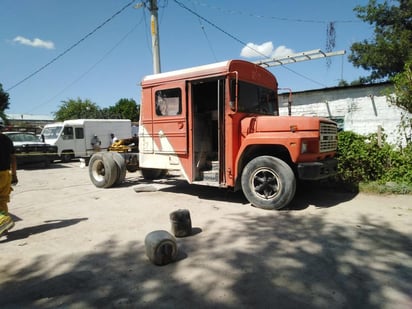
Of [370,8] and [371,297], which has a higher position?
[370,8]

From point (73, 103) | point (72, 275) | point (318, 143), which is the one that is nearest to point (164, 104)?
point (318, 143)

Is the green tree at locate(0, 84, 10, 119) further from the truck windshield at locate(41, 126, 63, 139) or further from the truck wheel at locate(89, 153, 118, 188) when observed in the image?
the truck wheel at locate(89, 153, 118, 188)

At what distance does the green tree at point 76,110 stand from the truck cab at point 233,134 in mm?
35112

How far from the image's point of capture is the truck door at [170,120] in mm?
6668

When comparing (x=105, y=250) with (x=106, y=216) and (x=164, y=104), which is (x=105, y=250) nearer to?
(x=106, y=216)

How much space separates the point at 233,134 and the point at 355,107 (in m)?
9.01

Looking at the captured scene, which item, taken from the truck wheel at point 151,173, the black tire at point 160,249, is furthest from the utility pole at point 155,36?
the black tire at point 160,249

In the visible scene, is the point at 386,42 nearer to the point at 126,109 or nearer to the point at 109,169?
the point at 109,169

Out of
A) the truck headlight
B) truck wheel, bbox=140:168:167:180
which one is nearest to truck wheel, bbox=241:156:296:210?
the truck headlight

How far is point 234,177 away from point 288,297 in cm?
350

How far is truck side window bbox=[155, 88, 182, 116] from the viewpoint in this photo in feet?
22.1

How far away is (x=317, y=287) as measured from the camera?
291 cm

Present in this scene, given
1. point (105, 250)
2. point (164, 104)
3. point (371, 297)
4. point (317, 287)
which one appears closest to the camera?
point (371, 297)

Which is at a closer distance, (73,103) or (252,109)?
(252,109)
